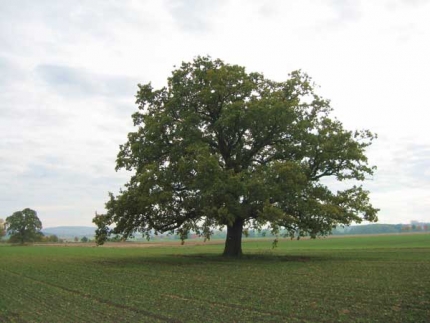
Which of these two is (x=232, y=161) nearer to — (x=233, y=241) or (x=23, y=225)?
(x=233, y=241)

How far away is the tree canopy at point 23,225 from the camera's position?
388 ft

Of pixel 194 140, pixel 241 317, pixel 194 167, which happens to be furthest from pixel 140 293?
pixel 194 140

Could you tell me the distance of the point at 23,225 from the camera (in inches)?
4707

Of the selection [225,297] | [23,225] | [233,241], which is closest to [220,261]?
[233,241]

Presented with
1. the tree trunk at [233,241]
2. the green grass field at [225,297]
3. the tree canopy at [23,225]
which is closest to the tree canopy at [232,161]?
the tree trunk at [233,241]

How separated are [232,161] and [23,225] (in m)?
105

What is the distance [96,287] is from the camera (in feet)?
61.5

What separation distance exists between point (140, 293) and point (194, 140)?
17.3 meters

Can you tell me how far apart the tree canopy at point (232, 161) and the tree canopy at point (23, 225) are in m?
96.5

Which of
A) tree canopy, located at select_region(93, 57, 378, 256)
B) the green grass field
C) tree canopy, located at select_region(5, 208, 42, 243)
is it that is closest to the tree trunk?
tree canopy, located at select_region(93, 57, 378, 256)

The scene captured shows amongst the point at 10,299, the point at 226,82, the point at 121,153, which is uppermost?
the point at 226,82

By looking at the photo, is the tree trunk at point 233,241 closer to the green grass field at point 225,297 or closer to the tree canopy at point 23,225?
the green grass field at point 225,297

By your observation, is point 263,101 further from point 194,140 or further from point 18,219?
point 18,219

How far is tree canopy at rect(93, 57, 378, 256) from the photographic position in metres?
29.6
